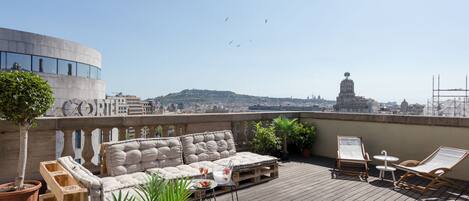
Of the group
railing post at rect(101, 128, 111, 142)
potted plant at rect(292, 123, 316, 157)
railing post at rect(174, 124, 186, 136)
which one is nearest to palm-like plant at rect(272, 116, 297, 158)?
potted plant at rect(292, 123, 316, 157)

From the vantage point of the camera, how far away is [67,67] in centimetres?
2389

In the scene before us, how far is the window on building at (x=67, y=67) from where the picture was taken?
23.3 metres

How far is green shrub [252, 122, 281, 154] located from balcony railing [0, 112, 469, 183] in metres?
0.30

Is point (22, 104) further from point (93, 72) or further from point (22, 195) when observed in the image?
point (93, 72)

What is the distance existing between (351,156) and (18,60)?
23.0m

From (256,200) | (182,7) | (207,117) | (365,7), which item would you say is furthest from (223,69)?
(256,200)

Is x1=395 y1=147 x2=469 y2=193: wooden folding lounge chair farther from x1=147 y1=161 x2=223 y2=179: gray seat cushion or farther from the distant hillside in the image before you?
the distant hillside

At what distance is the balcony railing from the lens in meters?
4.48

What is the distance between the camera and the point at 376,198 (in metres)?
4.77

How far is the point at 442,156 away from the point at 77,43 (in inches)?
1038

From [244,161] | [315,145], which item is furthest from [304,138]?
[244,161]

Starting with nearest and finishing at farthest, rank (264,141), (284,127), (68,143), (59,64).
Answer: (68,143) < (264,141) < (284,127) < (59,64)

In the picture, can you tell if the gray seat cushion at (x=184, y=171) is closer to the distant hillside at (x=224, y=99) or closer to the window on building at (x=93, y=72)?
the window on building at (x=93, y=72)

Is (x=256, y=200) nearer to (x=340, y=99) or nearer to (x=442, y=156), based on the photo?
(x=442, y=156)
